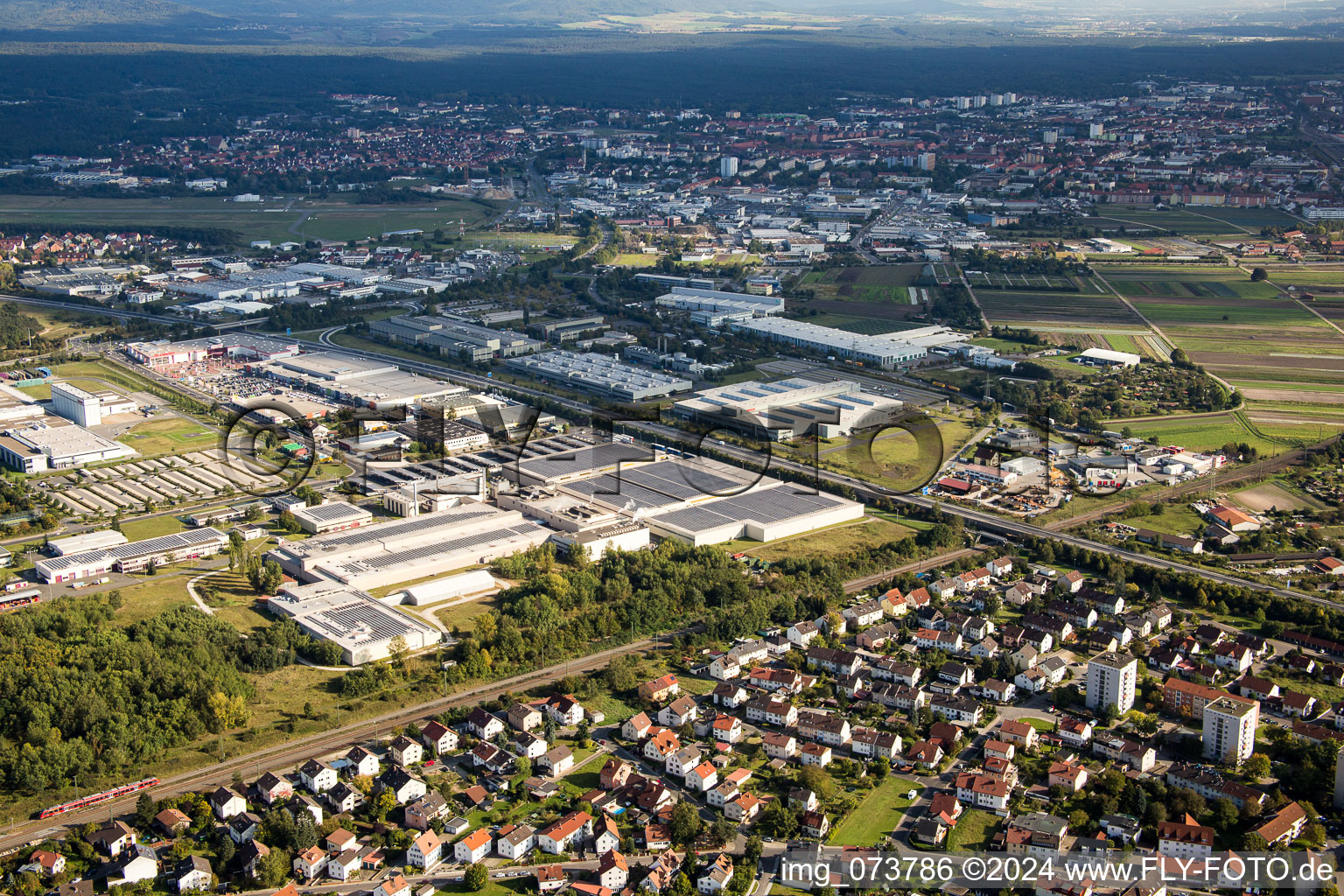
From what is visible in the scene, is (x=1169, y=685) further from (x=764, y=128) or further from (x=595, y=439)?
(x=764, y=128)

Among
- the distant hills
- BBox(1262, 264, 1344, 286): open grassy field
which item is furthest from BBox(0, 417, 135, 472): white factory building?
the distant hills

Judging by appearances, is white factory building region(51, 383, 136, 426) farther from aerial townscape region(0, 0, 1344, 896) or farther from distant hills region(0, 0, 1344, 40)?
distant hills region(0, 0, 1344, 40)

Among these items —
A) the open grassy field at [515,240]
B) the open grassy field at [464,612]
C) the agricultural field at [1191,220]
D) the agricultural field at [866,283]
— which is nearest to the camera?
the open grassy field at [464,612]

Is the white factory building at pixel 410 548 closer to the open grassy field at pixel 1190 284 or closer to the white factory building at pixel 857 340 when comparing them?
the white factory building at pixel 857 340

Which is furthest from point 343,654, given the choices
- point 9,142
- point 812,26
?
point 812,26

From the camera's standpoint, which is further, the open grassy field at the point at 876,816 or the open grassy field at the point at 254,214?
the open grassy field at the point at 254,214

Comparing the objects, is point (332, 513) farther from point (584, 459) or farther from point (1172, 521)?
point (1172, 521)

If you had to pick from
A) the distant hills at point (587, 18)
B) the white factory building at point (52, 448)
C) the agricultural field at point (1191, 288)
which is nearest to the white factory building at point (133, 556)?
the white factory building at point (52, 448)
